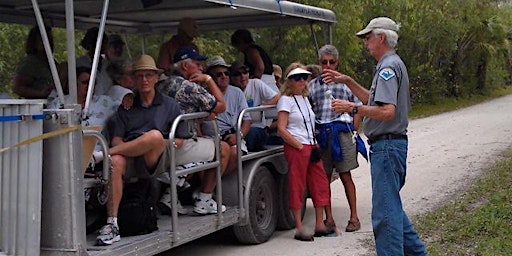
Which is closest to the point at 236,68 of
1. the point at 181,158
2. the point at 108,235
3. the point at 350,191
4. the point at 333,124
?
the point at 333,124

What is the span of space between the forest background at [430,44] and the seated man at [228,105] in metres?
7.23

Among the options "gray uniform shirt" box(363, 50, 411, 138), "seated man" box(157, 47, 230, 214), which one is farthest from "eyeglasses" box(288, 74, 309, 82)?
"gray uniform shirt" box(363, 50, 411, 138)

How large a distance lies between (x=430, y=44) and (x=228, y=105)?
76.4 ft

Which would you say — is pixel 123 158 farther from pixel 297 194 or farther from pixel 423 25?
pixel 423 25

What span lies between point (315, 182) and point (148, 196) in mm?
2075

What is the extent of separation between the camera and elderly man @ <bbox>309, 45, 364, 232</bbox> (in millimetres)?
7953

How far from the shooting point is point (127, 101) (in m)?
6.36

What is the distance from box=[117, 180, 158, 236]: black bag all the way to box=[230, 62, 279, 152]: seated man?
2019 millimetres

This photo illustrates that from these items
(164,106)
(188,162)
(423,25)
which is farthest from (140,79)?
(423,25)

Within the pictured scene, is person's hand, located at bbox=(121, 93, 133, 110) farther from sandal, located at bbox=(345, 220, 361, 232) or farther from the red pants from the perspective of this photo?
sandal, located at bbox=(345, 220, 361, 232)

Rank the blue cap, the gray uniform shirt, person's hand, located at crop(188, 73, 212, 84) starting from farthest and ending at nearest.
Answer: the blue cap → person's hand, located at crop(188, 73, 212, 84) → the gray uniform shirt

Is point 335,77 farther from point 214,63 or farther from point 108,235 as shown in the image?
point 108,235

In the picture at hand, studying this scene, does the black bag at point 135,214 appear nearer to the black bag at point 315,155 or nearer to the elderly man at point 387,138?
the elderly man at point 387,138

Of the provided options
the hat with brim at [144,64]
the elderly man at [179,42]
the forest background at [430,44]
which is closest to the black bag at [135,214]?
the hat with brim at [144,64]
